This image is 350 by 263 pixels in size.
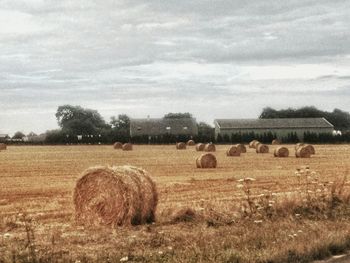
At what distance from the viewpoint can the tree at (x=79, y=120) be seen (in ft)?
502

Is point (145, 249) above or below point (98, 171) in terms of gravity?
below

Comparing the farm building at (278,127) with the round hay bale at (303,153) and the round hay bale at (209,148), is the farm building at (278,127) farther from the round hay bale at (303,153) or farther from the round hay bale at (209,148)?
the round hay bale at (303,153)

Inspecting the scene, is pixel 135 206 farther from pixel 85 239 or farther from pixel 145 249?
pixel 145 249

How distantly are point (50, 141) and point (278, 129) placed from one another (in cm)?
3959

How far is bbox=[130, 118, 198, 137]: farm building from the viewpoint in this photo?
4626 inches

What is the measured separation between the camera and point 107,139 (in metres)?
96.6

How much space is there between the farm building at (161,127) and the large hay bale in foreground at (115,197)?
10170 centimetres

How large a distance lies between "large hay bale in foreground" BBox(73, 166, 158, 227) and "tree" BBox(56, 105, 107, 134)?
138088 mm

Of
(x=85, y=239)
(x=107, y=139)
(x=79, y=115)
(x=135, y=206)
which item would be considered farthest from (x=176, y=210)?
(x=79, y=115)

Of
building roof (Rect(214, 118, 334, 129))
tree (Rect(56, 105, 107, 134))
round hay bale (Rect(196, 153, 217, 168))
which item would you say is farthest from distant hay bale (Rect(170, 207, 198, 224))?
tree (Rect(56, 105, 107, 134))

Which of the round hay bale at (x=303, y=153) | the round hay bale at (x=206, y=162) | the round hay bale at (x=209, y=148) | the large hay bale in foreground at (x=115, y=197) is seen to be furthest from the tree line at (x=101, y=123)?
the large hay bale in foreground at (x=115, y=197)

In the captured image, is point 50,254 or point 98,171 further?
point 98,171

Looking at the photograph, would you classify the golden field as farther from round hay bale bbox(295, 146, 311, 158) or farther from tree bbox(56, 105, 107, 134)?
tree bbox(56, 105, 107, 134)

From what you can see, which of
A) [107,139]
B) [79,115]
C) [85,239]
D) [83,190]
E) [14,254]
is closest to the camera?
[14,254]
